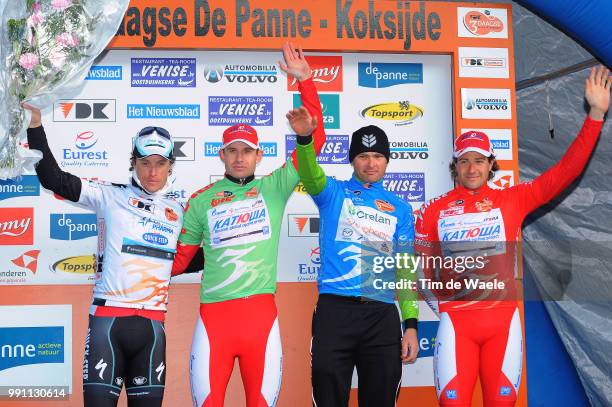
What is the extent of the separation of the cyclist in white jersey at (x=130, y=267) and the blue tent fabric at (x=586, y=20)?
2215 millimetres

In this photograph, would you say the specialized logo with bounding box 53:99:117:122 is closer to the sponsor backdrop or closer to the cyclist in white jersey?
the sponsor backdrop

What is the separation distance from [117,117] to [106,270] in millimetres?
1603

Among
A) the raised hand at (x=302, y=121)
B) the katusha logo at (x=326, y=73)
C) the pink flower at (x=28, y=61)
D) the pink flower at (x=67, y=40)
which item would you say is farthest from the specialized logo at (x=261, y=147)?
the pink flower at (x=28, y=61)

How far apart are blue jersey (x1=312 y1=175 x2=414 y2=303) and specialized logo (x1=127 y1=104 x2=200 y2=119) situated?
1.47 metres

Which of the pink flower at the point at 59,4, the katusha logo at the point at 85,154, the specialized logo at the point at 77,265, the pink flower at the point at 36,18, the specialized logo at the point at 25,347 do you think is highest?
the pink flower at the point at 59,4

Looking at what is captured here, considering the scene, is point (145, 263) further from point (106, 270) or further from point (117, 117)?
point (117, 117)

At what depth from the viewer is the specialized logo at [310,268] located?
4.48 metres

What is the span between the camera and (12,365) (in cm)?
431

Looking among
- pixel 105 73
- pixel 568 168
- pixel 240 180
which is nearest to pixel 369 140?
pixel 240 180

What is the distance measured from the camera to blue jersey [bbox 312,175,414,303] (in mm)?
3303

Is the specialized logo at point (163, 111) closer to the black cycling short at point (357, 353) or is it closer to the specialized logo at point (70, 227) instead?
the specialized logo at point (70, 227)

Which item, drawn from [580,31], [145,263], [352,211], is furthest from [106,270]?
[580,31]

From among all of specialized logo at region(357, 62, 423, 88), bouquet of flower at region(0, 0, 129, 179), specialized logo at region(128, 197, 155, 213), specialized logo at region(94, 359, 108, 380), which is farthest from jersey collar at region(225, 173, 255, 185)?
specialized logo at region(357, 62, 423, 88)

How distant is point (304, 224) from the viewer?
453cm
